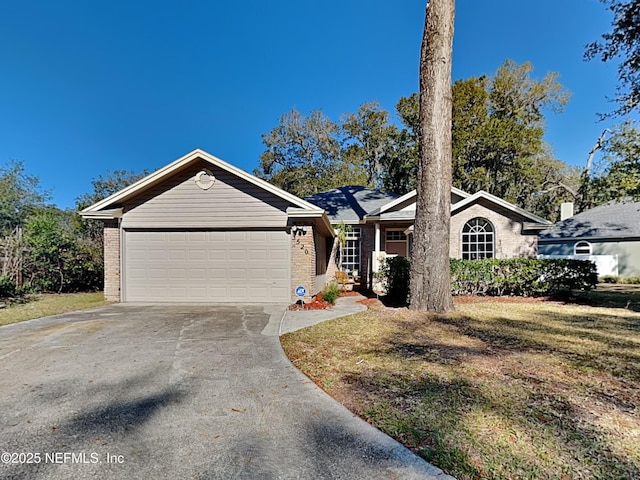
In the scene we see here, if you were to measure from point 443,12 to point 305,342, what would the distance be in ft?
26.1

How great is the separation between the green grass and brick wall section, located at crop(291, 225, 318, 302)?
5.85m

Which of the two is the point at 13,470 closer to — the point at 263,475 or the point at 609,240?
the point at 263,475

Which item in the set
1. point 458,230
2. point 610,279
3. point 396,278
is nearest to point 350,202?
point 458,230

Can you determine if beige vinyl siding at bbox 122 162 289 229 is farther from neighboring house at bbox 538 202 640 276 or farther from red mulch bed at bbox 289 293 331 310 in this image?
neighboring house at bbox 538 202 640 276

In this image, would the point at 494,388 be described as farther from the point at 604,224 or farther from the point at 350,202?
the point at 604,224

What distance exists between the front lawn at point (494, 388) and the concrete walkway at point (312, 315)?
43cm

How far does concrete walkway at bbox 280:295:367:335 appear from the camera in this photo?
7137mm

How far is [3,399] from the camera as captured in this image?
3482mm

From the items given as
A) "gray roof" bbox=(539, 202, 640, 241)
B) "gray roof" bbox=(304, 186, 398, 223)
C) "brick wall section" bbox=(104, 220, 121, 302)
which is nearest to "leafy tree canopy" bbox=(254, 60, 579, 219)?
"gray roof" bbox=(539, 202, 640, 241)

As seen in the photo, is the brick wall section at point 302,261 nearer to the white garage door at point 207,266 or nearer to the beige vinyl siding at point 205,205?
the white garage door at point 207,266

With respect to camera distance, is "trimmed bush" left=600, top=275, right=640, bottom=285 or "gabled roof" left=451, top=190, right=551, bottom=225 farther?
"trimmed bush" left=600, top=275, right=640, bottom=285

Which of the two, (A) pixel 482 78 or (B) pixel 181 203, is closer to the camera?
(B) pixel 181 203

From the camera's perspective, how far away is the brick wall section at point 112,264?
10.5 meters

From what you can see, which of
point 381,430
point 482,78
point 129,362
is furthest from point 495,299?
point 482,78
